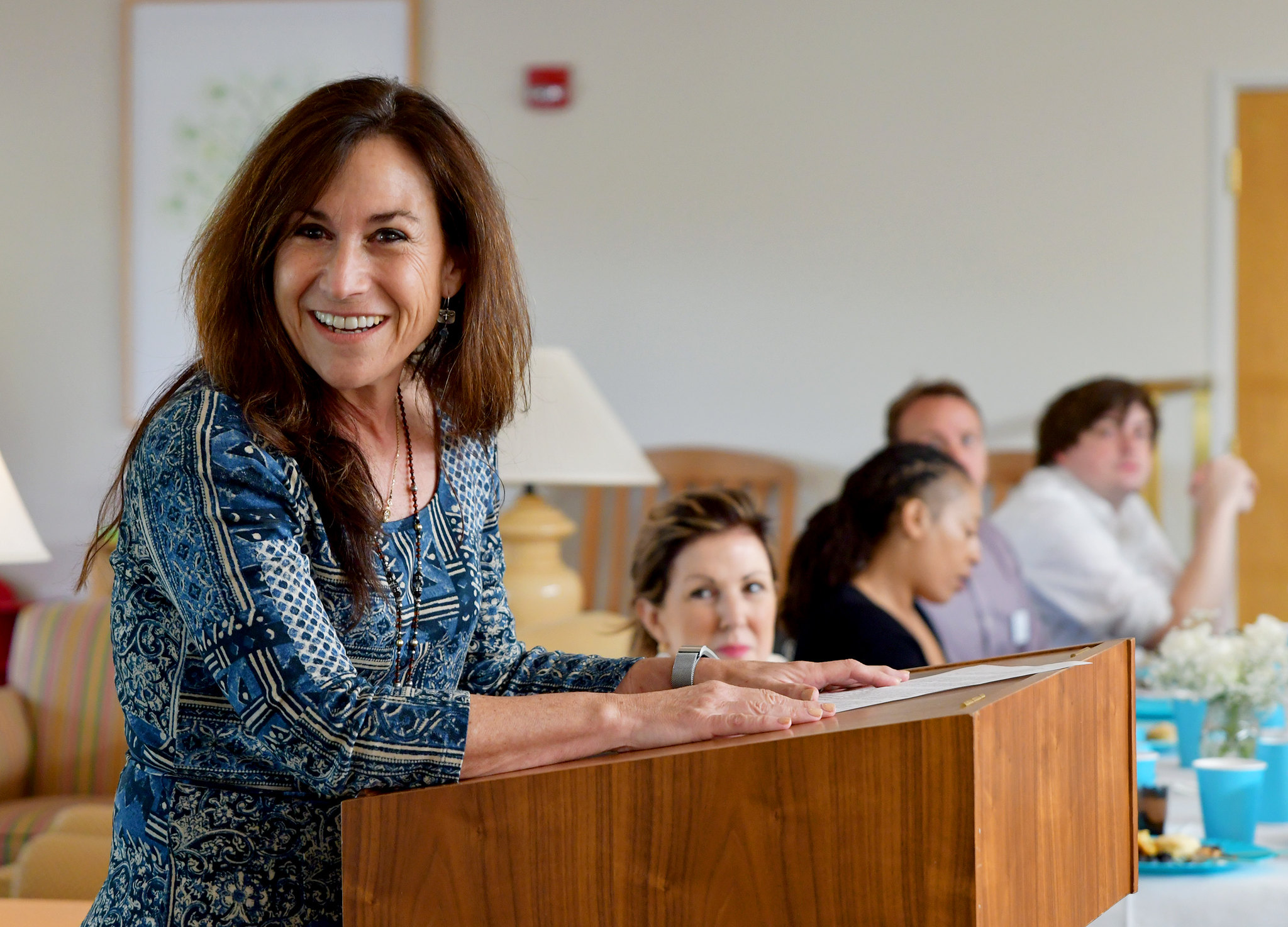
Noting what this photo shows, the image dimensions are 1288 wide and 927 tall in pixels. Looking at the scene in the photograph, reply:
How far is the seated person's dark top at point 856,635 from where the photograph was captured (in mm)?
2314

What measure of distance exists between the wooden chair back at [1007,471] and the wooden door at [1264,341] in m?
0.69

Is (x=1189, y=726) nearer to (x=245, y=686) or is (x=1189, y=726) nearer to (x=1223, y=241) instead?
(x=245, y=686)

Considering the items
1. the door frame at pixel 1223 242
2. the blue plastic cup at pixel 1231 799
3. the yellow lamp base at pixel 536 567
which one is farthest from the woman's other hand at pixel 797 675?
the door frame at pixel 1223 242

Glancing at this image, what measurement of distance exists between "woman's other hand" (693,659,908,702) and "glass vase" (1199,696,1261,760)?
1.18 m

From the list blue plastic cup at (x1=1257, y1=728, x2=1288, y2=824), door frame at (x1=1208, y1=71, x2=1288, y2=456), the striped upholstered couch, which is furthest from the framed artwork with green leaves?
blue plastic cup at (x1=1257, y1=728, x2=1288, y2=824)

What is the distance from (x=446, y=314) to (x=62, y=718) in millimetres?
2522

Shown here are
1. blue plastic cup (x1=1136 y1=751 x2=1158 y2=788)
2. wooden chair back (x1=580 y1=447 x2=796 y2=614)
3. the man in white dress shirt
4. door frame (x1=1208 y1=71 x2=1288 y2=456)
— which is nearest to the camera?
blue plastic cup (x1=1136 y1=751 x2=1158 y2=788)

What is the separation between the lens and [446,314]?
1186mm

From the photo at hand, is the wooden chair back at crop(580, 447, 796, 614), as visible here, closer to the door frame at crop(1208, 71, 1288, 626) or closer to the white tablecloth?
the door frame at crop(1208, 71, 1288, 626)

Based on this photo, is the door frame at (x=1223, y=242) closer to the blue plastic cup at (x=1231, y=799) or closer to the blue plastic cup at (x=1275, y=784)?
the blue plastic cup at (x=1275, y=784)

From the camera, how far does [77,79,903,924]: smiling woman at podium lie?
0.88 meters

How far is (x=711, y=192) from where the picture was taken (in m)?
4.34

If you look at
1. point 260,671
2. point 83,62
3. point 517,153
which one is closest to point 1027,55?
point 517,153

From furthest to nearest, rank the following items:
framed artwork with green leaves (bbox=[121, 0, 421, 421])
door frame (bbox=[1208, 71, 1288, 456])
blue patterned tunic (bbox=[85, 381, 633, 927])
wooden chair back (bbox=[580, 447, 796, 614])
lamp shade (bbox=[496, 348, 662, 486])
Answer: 1. framed artwork with green leaves (bbox=[121, 0, 421, 421])
2. wooden chair back (bbox=[580, 447, 796, 614])
3. door frame (bbox=[1208, 71, 1288, 456])
4. lamp shade (bbox=[496, 348, 662, 486])
5. blue patterned tunic (bbox=[85, 381, 633, 927])
